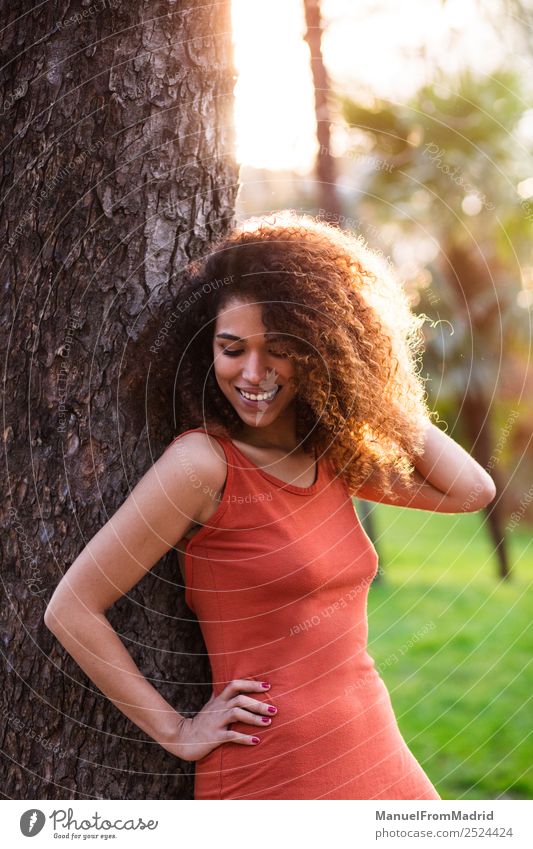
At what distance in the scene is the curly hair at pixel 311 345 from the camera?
5.97 feet

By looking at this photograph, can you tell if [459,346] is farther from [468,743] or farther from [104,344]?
[104,344]

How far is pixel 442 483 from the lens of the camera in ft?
7.00

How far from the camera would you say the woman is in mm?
1683

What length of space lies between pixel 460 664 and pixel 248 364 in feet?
14.2

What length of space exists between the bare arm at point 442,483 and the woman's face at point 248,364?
0.40 m

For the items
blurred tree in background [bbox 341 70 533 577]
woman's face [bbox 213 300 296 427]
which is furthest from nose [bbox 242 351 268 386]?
blurred tree in background [bbox 341 70 533 577]

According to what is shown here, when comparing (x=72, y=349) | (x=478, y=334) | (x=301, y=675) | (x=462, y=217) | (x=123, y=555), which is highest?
(x=462, y=217)

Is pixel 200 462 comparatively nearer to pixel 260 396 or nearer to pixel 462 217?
pixel 260 396

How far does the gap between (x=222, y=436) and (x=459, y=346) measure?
8175 mm

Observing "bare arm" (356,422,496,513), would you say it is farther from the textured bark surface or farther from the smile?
the textured bark surface

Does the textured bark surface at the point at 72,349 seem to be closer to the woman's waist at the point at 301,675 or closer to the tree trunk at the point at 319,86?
the woman's waist at the point at 301,675

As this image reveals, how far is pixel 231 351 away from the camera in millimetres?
1791

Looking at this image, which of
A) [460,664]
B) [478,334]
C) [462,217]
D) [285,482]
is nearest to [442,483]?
[285,482]

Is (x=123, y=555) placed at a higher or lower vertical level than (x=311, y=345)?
lower
